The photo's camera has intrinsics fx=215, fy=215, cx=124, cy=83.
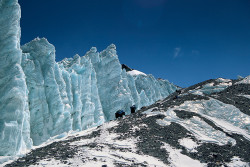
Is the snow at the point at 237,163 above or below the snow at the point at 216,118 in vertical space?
below

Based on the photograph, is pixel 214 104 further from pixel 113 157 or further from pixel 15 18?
pixel 15 18

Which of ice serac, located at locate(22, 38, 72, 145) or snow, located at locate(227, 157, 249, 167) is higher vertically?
ice serac, located at locate(22, 38, 72, 145)

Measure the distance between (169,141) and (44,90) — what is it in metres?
27.4

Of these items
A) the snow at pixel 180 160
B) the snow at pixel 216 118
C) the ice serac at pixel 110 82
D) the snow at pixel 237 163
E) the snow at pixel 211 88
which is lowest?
the snow at pixel 237 163

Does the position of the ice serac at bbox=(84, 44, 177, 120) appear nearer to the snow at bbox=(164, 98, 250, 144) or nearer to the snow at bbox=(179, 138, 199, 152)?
the snow at bbox=(164, 98, 250, 144)

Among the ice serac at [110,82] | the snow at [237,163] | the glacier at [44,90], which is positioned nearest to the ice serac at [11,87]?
the glacier at [44,90]

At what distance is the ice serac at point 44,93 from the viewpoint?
35.5 m

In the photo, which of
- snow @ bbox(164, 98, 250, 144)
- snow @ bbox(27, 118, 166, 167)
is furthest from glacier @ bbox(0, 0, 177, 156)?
snow @ bbox(164, 98, 250, 144)

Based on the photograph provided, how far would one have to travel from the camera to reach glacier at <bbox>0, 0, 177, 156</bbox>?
26.0 meters

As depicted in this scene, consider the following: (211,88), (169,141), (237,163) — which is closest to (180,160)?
(169,141)

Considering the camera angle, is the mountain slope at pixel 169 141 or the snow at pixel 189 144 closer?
the mountain slope at pixel 169 141

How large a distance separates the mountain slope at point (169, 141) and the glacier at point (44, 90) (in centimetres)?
1046

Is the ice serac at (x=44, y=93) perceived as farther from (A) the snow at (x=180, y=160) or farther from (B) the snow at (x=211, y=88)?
(A) the snow at (x=180, y=160)

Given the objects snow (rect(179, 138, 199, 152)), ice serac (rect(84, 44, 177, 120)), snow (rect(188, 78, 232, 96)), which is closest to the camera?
snow (rect(179, 138, 199, 152))
